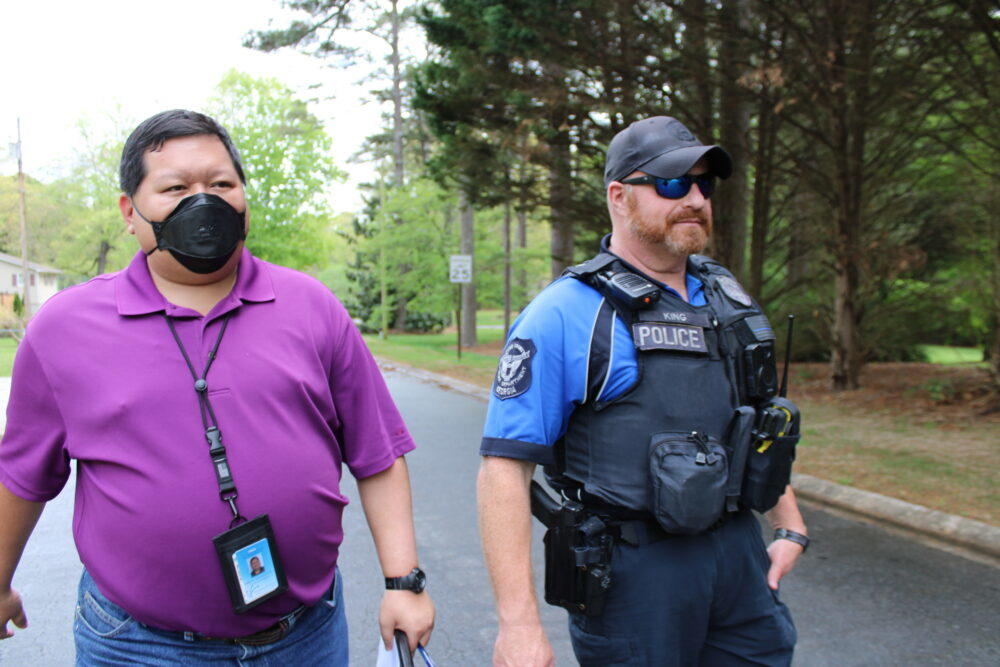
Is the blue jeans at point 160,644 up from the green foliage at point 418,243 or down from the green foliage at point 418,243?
down

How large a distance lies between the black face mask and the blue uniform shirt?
756mm

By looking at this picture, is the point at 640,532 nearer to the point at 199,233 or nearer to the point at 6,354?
the point at 199,233

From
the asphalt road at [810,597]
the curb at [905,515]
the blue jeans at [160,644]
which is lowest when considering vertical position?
the asphalt road at [810,597]

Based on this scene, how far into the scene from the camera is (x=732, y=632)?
206 cm

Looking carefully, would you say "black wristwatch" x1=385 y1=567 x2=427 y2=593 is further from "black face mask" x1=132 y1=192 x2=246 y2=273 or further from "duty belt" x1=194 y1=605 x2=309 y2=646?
"black face mask" x1=132 y1=192 x2=246 y2=273

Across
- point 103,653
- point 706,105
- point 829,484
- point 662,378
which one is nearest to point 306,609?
point 103,653

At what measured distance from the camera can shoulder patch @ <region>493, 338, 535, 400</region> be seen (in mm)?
2020

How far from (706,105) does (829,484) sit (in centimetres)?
673

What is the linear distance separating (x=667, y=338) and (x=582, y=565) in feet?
1.99

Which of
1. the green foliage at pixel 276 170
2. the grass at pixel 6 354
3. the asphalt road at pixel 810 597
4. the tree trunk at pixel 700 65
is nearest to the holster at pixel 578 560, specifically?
the asphalt road at pixel 810 597

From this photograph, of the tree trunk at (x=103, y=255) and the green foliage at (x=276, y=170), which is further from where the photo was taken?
the tree trunk at (x=103, y=255)

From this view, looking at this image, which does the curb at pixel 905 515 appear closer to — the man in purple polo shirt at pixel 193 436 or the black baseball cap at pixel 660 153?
the black baseball cap at pixel 660 153

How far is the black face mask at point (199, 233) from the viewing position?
1.83m

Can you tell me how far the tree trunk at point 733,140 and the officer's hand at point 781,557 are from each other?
8.56 metres
